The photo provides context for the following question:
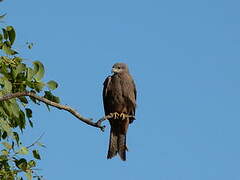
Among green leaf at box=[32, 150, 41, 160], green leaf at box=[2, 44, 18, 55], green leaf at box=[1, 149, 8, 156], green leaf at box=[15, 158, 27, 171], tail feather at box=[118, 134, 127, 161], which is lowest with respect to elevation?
green leaf at box=[15, 158, 27, 171]

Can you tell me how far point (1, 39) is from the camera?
355cm

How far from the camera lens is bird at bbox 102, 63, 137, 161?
24.9 feet

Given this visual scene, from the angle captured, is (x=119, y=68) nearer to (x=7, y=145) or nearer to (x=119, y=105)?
(x=119, y=105)

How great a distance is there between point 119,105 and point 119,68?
2.41 ft

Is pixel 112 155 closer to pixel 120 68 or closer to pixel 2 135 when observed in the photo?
pixel 120 68

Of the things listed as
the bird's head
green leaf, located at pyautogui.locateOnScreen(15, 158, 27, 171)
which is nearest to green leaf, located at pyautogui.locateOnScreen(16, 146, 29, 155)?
green leaf, located at pyautogui.locateOnScreen(15, 158, 27, 171)

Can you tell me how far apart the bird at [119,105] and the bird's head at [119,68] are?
18 centimetres

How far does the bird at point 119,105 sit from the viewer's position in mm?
7582

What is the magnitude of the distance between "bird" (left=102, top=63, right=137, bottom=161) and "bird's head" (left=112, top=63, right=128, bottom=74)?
0.59ft

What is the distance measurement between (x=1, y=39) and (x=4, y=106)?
50cm

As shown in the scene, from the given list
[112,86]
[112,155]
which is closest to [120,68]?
[112,86]

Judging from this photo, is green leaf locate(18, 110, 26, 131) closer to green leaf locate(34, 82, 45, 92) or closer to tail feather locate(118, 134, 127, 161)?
green leaf locate(34, 82, 45, 92)

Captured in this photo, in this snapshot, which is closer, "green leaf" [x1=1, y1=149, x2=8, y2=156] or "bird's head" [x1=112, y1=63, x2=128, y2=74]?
"green leaf" [x1=1, y1=149, x2=8, y2=156]

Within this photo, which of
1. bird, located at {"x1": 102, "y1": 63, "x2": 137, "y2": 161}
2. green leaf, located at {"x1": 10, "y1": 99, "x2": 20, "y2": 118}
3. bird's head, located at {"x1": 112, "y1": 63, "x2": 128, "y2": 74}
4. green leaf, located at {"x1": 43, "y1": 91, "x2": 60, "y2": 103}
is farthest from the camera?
bird's head, located at {"x1": 112, "y1": 63, "x2": 128, "y2": 74}
